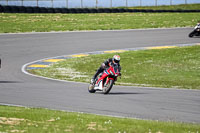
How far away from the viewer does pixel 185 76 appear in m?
20.0

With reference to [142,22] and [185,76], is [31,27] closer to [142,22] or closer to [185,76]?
[142,22]

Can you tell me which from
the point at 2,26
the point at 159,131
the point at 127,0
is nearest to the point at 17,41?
the point at 2,26

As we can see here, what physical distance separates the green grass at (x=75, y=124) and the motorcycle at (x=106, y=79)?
3349 millimetres

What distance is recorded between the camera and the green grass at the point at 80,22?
1511 inches

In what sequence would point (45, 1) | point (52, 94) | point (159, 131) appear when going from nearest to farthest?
point (159, 131) → point (52, 94) → point (45, 1)

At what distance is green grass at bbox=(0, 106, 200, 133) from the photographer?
884 centimetres

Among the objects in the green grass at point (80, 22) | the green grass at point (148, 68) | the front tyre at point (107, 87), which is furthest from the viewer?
the green grass at point (80, 22)

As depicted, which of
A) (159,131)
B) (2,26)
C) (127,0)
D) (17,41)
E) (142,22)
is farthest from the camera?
(127,0)

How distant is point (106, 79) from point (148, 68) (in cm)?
775

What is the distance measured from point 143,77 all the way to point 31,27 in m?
20.2

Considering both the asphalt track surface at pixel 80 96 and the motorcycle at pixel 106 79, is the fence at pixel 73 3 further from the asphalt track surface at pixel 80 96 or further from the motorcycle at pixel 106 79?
the motorcycle at pixel 106 79

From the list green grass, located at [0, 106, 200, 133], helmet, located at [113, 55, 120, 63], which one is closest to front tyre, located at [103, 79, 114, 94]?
helmet, located at [113, 55, 120, 63]

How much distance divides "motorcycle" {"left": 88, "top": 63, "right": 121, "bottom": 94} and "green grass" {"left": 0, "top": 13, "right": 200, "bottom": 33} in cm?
2185

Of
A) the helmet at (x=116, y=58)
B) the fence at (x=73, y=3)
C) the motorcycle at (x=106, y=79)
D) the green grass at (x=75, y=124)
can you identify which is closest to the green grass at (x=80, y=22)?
the fence at (x=73, y=3)
